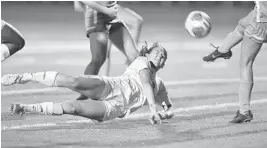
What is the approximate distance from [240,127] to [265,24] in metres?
1.00

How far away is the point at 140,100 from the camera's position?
259 inches

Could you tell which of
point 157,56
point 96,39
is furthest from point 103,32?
point 157,56

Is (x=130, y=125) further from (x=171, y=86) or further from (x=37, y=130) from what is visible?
(x=171, y=86)

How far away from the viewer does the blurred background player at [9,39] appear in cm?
720

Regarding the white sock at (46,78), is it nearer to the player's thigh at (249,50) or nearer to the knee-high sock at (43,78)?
the knee-high sock at (43,78)

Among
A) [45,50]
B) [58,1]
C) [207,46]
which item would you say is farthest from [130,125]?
[58,1]

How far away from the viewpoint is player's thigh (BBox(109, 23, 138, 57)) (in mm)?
7402

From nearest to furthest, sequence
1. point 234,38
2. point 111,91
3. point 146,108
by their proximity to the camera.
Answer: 1. point 111,91
2. point 234,38
3. point 146,108

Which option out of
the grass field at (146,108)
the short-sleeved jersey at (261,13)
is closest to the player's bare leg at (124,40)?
the grass field at (146,108)

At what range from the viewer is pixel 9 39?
7227 millimetres

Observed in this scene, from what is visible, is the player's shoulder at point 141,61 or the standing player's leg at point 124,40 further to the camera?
the standing player's leg at point 124,40

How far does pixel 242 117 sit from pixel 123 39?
5.34 feet

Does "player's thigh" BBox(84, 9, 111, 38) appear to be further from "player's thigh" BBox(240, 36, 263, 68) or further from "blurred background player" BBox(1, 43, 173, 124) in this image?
"player's thigh" BBox(240, 36, 263, 68)

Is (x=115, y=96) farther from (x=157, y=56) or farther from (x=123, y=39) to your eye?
(x=123, y=39)
